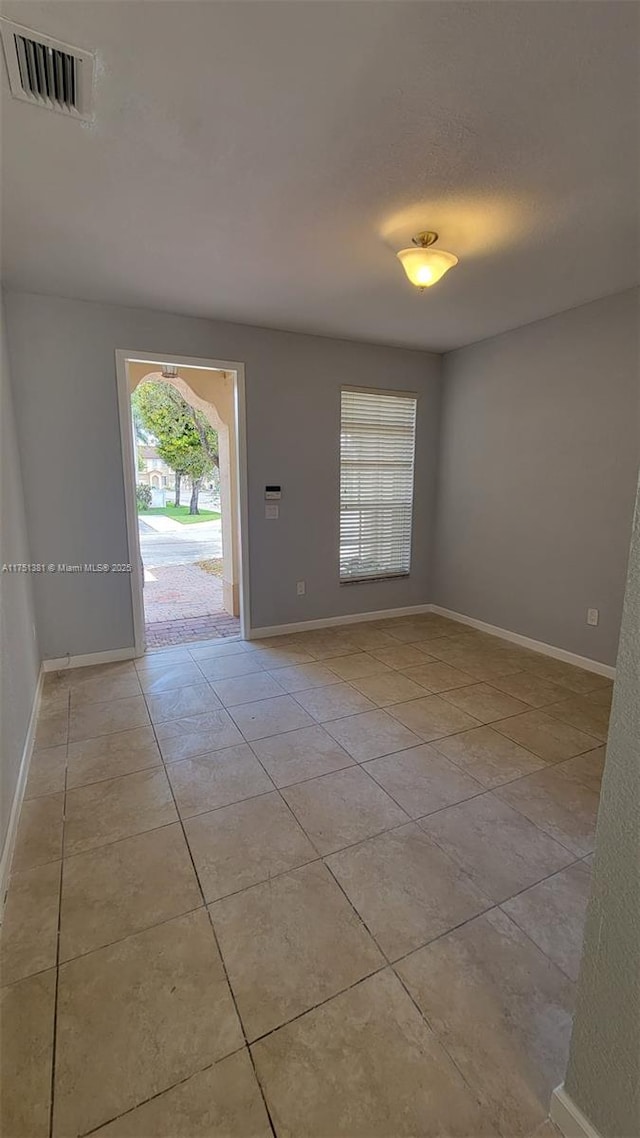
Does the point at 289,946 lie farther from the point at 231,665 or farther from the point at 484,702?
the point at 231,665

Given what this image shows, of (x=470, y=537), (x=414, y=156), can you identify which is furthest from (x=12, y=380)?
(x=470, y=537)

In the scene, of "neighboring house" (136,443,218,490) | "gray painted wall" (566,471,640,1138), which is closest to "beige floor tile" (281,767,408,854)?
"gray painted wall" (566,471,640,1138)

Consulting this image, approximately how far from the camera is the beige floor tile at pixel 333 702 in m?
2.82

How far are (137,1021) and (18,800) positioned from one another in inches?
45.3

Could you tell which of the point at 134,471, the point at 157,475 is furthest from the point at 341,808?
the point at 157,475

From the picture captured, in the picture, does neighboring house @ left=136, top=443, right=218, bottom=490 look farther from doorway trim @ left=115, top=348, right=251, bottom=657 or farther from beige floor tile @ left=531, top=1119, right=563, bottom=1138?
beige floor tile @ left=531, top=1119, right=563, bottom=1138

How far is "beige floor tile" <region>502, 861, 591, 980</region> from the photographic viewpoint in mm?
1410

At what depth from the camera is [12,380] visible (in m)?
A: 3.02

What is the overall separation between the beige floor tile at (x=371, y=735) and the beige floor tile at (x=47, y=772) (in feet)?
4.46

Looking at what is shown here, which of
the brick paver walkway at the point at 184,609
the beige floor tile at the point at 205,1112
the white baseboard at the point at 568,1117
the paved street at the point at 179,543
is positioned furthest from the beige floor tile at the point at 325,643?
the paved street at the point at 179,543

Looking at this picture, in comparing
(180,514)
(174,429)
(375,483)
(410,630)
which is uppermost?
(174,429)

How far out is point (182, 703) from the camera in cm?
295

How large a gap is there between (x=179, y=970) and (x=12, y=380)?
10.9 feet

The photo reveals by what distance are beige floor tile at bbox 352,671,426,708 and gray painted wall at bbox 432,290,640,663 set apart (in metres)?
1.35
